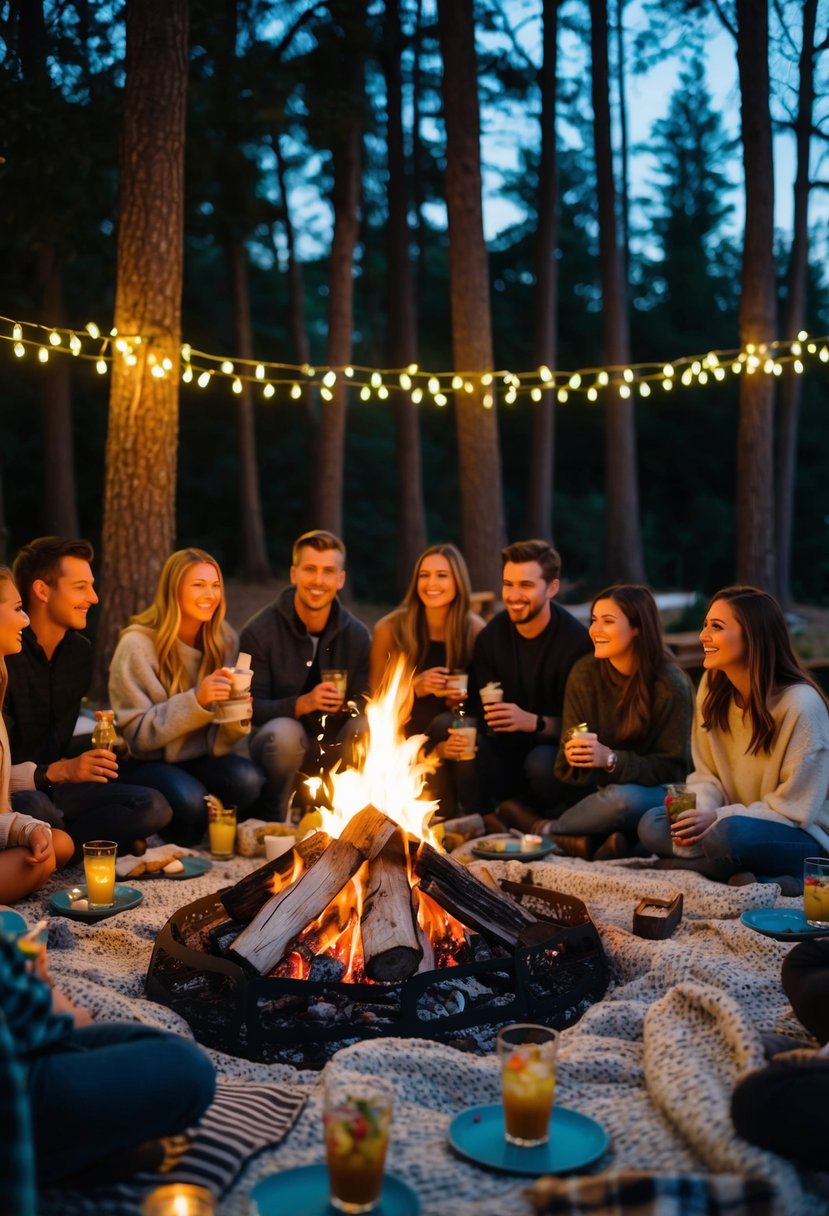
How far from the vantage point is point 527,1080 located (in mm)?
2764

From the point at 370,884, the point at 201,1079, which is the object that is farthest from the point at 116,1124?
the point at 370,884

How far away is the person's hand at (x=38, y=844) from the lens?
4.47 m

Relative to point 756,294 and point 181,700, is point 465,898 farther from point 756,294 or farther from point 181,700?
point 756,294

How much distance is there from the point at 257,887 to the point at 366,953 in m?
0.57

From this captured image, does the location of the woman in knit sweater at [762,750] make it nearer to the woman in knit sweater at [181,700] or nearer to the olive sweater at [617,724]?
the olive sweater at [617,724]

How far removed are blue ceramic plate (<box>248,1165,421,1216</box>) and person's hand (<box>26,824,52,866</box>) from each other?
2.14 meters

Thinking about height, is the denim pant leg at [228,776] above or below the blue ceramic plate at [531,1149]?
above

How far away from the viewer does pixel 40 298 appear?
1487cm

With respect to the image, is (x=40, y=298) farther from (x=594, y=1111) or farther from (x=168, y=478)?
(x=594, y=1111)

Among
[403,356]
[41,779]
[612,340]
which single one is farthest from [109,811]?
[403,356]

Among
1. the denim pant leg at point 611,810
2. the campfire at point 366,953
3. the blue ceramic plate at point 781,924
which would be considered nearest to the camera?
the campfire at point 366,953

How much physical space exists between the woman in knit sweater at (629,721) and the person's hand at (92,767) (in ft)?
6.58

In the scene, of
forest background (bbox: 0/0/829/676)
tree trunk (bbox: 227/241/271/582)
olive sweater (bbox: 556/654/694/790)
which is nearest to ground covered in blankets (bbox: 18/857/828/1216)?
olive sweater (bbox: 556/654/694/790)

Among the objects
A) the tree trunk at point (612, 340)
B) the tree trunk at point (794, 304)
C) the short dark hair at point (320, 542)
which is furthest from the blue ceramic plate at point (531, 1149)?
the tree trunk at point (794, 304)
